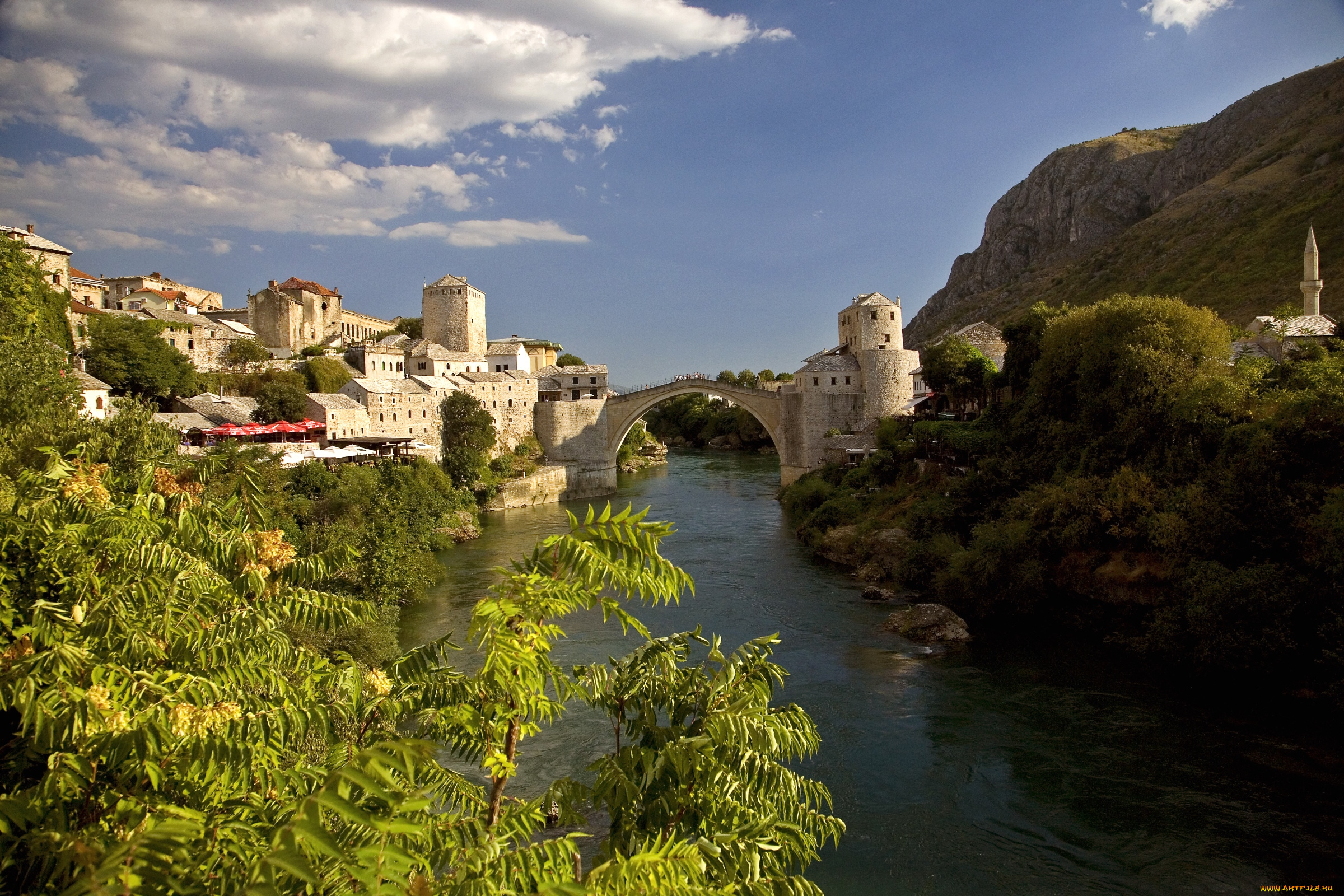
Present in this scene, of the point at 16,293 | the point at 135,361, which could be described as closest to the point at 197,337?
the point at 135,361

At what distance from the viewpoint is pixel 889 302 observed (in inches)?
1535

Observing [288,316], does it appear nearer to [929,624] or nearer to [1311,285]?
[929,624]

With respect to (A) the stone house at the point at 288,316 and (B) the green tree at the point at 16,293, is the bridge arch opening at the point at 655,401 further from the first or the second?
(B) the green tree at the point at 16,293

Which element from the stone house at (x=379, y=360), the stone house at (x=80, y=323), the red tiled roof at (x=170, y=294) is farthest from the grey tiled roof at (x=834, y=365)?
the red tiled roof at (x=170, y=294)

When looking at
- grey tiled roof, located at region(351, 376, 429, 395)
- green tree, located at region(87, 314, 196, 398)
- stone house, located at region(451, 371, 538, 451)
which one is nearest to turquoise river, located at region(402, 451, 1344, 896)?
green tree, located at region(87, 314, 196, 398)

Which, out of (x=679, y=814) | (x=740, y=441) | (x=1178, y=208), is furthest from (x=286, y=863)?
(x=1178, y=208)

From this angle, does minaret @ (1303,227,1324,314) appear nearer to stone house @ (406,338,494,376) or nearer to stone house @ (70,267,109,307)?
stone house @ (406,338,494,376)

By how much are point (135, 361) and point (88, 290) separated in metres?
21.6

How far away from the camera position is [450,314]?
4769cm

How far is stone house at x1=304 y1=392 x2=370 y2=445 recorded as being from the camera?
32219mm

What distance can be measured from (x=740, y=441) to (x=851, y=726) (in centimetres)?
5221

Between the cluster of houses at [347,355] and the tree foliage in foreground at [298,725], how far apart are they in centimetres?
2408

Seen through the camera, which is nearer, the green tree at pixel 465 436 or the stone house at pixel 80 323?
the stone house at pixel 80 323

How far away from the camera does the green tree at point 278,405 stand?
3200 cm
